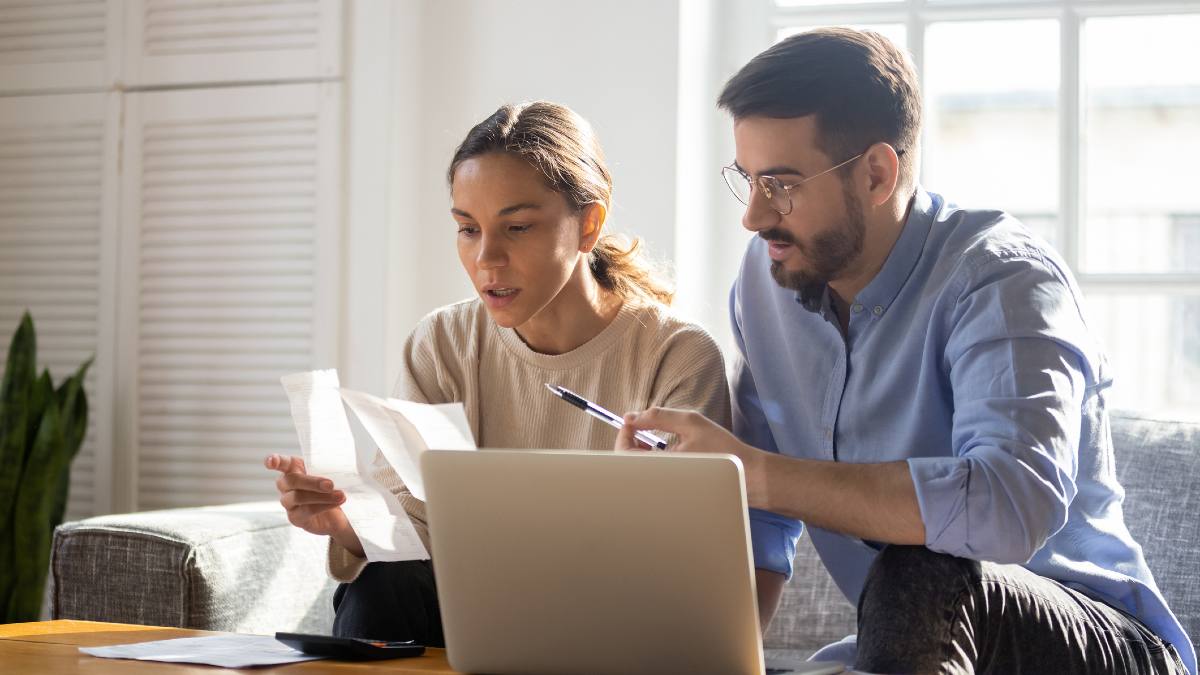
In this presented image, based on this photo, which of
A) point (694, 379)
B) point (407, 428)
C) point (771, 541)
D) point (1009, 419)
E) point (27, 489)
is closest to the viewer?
point (1009, 419)

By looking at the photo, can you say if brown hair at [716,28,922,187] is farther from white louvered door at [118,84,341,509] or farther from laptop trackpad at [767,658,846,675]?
white louvered door at [118,84,341,509]

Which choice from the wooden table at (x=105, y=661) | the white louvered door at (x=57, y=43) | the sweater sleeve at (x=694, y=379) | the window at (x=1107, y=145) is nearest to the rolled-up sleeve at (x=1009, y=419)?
the sweater sleeve at (x=694, y=379)

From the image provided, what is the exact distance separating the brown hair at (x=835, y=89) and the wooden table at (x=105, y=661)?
0.74 meters

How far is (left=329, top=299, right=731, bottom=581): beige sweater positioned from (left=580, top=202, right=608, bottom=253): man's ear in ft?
0.36

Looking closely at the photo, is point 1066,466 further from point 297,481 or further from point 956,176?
point 956,176

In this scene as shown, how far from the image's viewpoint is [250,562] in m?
1.96

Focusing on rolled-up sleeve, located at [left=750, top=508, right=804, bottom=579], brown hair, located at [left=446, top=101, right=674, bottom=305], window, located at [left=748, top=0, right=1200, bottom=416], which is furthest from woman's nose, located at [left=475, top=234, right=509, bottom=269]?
window, located at [left=748, top=0, right=1200, bottom=416]

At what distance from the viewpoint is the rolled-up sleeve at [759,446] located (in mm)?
1685

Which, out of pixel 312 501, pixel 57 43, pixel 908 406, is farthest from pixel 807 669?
pixel 57 43

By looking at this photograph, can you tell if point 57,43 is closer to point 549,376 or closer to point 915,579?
point 549,376

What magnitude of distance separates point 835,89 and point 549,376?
0.58 meters

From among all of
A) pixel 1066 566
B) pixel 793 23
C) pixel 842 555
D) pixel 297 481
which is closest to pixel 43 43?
pixel 793 23

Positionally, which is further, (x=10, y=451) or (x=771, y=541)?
(x=10, y=451)

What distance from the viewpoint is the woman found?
1.79 metres
